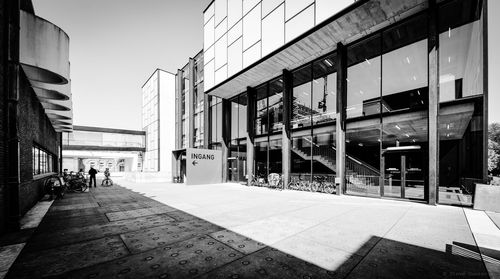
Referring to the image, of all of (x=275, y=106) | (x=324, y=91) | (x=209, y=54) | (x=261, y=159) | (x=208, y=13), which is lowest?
(x=261, y=159)

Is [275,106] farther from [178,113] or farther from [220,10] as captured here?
[178,113]

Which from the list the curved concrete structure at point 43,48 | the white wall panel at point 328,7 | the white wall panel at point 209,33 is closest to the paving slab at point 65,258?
the curved concrete structure at point 43,48

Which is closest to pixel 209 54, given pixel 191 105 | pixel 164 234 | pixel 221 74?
pixel 221 74

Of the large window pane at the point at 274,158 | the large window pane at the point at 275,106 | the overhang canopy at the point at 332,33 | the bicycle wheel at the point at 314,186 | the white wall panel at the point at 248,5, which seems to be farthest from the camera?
the large window pane at the point at 274,158

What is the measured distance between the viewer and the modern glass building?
10555 mm

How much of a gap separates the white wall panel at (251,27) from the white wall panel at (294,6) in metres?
2.58

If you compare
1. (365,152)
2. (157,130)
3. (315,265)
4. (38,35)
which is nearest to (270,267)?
(315,265)

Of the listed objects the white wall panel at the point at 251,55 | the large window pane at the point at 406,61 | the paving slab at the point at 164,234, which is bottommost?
the paving slab at the point at 164,234

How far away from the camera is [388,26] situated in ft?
40.1

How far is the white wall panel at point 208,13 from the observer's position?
68.2 ft

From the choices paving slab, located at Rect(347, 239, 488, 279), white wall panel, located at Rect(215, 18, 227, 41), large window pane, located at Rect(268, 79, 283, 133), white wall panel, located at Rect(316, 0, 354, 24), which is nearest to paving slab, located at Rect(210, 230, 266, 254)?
paving slab, located at Rect(347, 239, 488, 279)

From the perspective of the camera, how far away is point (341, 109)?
44.7 feet

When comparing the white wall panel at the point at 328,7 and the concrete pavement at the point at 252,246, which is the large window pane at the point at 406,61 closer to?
the white wall panel at the point at 328,7

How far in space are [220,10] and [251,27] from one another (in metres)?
5.52
